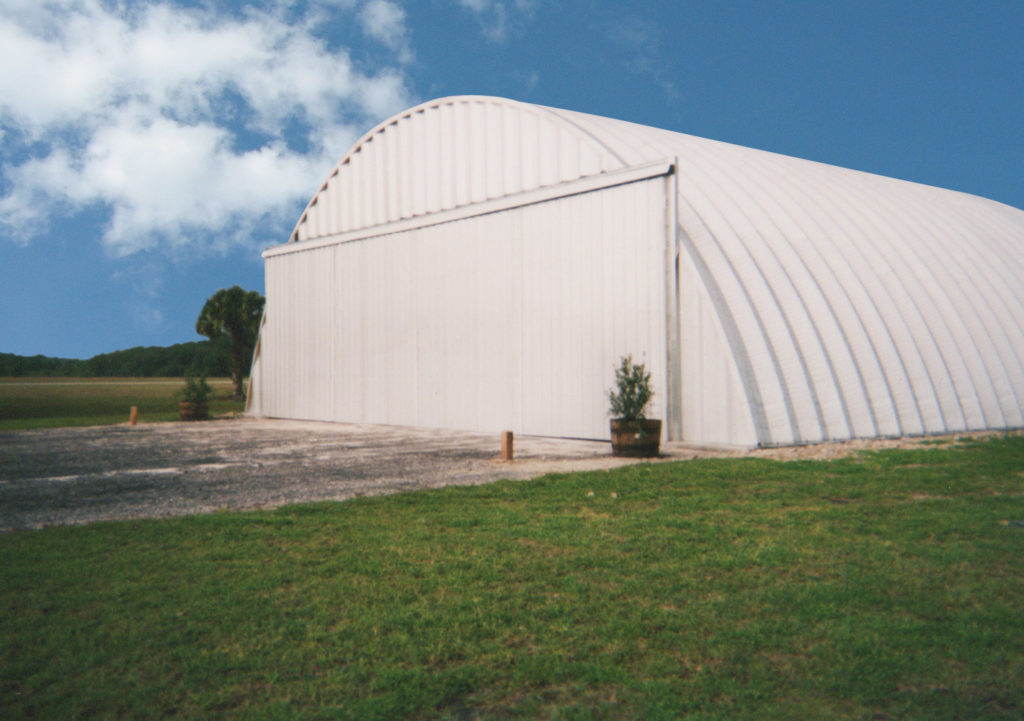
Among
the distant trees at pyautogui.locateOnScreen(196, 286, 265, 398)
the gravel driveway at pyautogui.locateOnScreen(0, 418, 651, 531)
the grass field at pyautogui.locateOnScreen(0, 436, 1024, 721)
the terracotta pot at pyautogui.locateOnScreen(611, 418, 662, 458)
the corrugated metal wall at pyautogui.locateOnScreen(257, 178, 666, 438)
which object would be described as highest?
the distant trees at pyautogui.locateOnScreen(196, 286, 265, 398)

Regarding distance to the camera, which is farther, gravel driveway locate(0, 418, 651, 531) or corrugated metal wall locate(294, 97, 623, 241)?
corrugated metal wall locate(294, 97, 623, 241)

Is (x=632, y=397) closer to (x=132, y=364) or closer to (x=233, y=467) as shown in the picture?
(x=233, y=467)

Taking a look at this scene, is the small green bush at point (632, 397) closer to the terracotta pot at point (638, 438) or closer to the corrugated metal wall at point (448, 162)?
the terracotta pot at point (638, 438)

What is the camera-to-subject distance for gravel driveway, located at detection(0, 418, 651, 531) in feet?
29.9

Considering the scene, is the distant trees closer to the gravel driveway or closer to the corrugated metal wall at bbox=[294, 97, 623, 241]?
the corrugated metal wall at bbox=[294, 97, 623, 241]

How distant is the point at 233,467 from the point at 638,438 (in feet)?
21.8

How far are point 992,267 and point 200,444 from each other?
68.6 feet

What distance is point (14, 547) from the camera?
21.9 ft

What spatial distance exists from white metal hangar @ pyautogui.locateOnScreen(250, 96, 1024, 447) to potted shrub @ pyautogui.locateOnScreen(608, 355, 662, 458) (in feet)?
4.66

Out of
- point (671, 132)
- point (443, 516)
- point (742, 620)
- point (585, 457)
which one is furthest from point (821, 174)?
point (742, 620)

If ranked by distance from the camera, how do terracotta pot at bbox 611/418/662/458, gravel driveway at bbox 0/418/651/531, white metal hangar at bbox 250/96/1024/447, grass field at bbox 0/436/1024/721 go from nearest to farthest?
1. grass field at bbox 0/436/1024/721
2. gravel driveway at bbox 0/418/651/531
3. terracotta pot at bbox 611/418/662/458
4. white metal hangar at bbox 250/96/1024/447

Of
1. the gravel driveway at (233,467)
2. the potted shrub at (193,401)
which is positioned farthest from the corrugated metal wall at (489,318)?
the potted shrub at (193,401)

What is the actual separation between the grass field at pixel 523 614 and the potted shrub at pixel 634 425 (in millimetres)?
5108

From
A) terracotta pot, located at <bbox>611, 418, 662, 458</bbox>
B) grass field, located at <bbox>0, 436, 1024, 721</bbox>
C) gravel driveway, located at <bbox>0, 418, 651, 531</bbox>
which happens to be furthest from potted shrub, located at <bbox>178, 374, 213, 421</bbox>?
grass field, located at <bbox>0, 436, 1024, 721</bbox>
